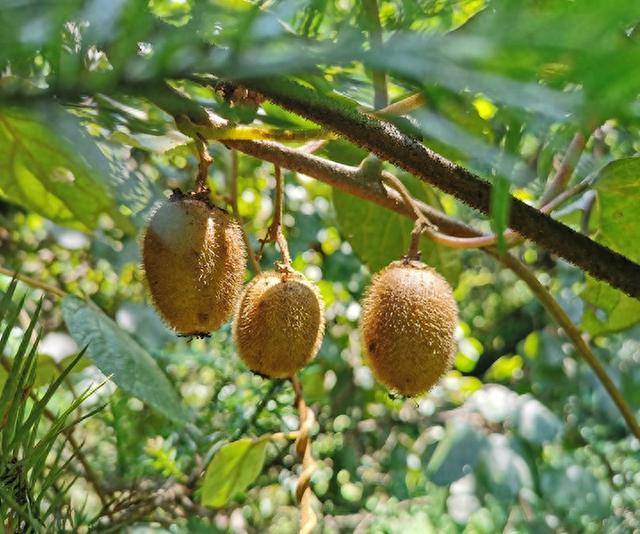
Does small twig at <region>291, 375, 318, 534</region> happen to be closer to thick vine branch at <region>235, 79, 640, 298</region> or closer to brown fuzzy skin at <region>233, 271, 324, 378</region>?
brown fuzzy skin at <region>233, 271, 324, 378</region>

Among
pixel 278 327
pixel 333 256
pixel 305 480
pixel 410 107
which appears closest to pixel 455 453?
pixel 333 256

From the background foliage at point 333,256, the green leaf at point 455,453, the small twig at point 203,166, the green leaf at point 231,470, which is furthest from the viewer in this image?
the green leaf at point 455,453

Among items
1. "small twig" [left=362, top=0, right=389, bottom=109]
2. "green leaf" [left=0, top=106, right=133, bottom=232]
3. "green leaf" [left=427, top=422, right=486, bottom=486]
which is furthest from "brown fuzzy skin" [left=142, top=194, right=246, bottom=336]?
"green leaf" [left=427, top=422, right=486, bottom=486]

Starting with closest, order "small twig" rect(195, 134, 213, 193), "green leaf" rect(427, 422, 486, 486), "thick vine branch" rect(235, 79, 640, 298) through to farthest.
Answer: "thick vine branch" rect(235, 79, 640, 298)
"small twig" rect(195, 134, 213, 193)
"green leaf" rect(427, 422, 486, 486)

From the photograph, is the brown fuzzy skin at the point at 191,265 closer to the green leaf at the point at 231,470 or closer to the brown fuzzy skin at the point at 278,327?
the brown fuzzy skin at the point at 278,327

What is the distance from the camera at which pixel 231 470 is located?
109 cm

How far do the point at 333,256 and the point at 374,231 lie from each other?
0.69 m

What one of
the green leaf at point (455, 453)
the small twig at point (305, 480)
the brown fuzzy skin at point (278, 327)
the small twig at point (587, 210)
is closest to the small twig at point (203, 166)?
the brown fuzzy skin at point (278, 327)

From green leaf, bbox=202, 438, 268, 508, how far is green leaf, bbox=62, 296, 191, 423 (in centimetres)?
12

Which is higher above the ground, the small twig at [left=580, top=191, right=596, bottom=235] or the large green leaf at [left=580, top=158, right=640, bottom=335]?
the large green leaf at [left=580, top=158, right=640, bottom=335]

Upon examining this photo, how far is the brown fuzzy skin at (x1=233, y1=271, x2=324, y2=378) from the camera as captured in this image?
31.9 inches

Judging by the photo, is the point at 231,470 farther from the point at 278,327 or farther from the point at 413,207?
the point at 413,207

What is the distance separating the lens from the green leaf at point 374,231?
1.11m

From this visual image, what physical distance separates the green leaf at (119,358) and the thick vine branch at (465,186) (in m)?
0.45
